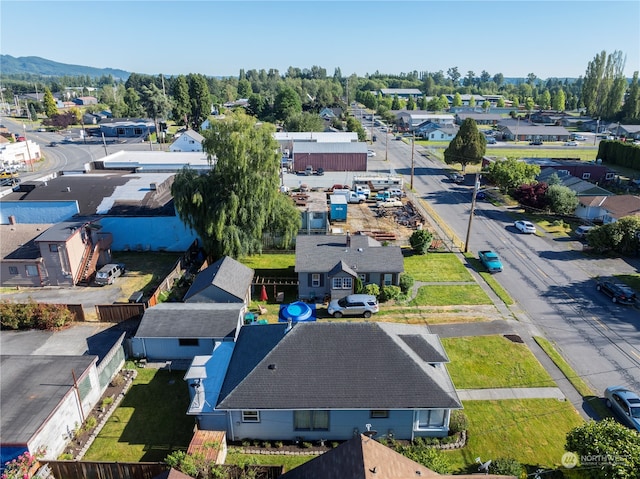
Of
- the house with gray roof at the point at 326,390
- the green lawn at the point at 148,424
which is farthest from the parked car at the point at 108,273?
the house with gray roof at the point at 326,390

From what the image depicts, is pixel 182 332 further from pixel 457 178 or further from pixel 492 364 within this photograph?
pixel 457 178

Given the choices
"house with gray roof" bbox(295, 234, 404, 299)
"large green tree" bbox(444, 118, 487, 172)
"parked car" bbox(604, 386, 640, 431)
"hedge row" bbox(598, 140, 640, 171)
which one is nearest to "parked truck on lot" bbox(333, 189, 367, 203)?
"large green tree" bbox(444, 118, 487, 172)

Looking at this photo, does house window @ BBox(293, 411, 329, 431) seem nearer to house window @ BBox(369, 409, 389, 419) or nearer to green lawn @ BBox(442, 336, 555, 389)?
house window @ BBox(369, 409, 389, 419)

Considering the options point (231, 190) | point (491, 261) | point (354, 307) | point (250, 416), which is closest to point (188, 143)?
point (231, 190)

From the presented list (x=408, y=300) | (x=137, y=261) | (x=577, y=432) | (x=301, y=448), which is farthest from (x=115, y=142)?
(x=577, y=432)

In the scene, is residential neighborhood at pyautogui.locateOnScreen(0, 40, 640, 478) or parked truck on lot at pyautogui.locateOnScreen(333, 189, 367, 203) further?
parked truck on lot at pyautogui.locateOnScreen(333, 189, 367, 203)

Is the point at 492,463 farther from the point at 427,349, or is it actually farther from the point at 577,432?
the point at 427,349

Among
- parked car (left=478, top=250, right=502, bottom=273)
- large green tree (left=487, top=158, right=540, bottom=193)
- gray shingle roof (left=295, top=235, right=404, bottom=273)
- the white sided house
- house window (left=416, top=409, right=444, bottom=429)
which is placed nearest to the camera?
house window (left=416, top=409, right=444, bottom=429)
